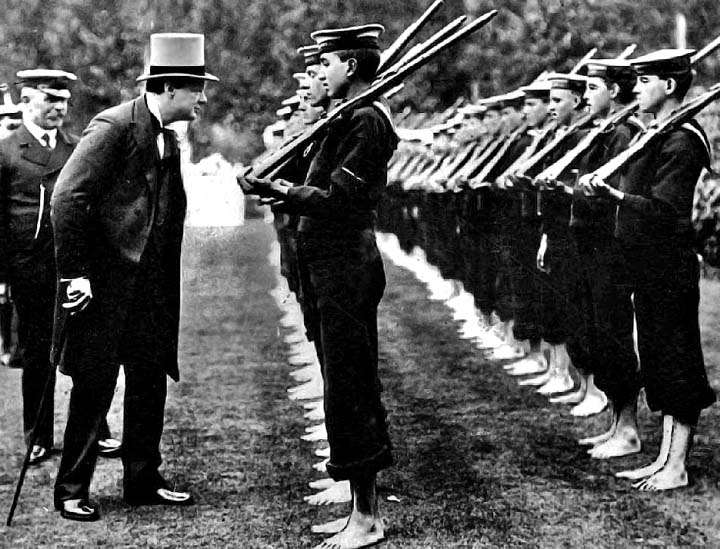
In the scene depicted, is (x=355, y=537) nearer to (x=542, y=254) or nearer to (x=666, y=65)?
(x=666, y=65)

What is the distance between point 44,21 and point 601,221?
340cm

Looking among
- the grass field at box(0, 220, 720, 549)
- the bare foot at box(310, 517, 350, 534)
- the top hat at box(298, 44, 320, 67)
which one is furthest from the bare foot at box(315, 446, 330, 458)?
the top hat at box(298, 44, 320, 67)

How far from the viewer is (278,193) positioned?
5633 millimetres

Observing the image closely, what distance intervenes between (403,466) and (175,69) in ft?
7.52

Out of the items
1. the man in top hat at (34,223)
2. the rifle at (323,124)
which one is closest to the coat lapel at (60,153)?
the man in top hat at (34,223)

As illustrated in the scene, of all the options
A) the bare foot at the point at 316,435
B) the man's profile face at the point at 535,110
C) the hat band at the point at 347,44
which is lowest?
the bare foot at the point at 316,435

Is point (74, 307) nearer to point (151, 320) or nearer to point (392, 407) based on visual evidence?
point (151, 320)

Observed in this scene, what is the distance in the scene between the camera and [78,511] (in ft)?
20.6

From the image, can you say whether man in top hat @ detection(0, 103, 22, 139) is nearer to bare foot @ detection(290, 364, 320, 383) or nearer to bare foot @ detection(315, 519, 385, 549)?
bare foot @ detection(290, 364, 320, 383)

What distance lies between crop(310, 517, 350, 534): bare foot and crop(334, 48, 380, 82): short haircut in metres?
1.81

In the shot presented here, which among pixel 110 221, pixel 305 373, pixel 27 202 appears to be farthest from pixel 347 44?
pixel 305 373

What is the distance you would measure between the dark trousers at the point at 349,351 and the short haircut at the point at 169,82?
97cm

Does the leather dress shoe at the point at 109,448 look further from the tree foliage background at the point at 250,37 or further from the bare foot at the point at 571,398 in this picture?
the bare foot at the point at 571,398

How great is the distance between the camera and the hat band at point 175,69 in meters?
6.30
